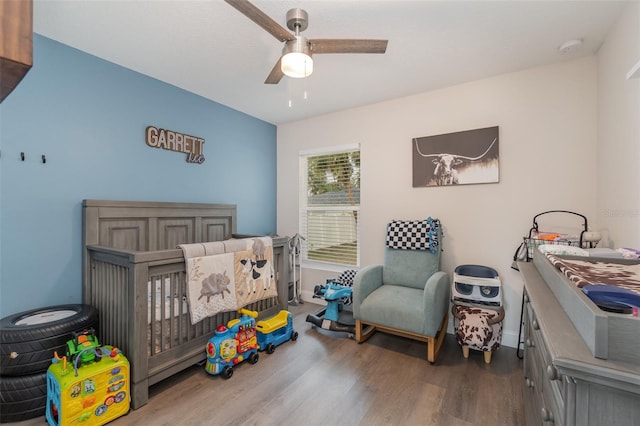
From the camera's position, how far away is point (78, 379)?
153 centimetres

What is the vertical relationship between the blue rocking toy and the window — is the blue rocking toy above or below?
below

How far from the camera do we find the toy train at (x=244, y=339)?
207cm

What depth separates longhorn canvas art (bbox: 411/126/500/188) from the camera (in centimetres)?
257

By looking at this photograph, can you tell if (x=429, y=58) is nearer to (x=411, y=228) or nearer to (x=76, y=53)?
(x=411, y=228)

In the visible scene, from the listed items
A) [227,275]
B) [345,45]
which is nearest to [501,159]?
[345,45]

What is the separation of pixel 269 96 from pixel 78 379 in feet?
8.93

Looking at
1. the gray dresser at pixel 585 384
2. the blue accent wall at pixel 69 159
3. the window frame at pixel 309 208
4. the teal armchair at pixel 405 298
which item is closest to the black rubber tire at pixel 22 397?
the blue accent wall at pixel 69 159

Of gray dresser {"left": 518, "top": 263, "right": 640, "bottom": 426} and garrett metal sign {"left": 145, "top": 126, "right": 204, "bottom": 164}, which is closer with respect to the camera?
gray dresser {"left": 518, "top": 263, "right": 640, "bottom": 426}

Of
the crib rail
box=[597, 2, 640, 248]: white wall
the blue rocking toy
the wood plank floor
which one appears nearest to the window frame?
the blue rocking toy

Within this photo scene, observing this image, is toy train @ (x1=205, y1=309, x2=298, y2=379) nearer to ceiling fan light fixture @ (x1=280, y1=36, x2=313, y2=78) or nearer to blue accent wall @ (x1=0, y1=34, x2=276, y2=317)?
blue accent wall @ (x1=0, y1=34, x2=276, y2=317)

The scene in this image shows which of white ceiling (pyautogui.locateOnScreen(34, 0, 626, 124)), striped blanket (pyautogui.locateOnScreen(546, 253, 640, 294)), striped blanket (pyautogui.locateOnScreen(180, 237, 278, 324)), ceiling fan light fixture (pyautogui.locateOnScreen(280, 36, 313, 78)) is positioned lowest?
striped blanket (pyautogui.locateOnScreen(180, 237, 278, 324))

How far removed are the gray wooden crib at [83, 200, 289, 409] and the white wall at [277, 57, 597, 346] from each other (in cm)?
183

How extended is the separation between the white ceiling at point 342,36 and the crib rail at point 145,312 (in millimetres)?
1512

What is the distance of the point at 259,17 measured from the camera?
4.43 ft
